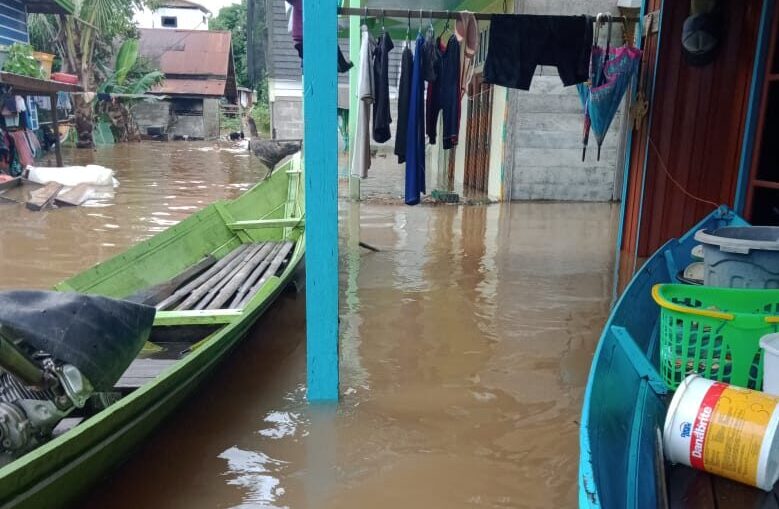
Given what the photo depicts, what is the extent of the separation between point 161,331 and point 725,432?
338 centimetres

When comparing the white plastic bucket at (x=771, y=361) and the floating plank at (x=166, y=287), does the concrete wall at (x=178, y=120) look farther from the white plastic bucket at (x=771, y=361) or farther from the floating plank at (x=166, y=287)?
the white plastic bucket at (x=771, y=361)

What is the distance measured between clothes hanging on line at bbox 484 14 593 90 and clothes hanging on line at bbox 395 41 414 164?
743 millimetres

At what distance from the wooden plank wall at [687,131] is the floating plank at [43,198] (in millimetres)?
9528

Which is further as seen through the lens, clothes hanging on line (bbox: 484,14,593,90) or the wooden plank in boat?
clothes hanging on line (bbox: 484,14,593,90)

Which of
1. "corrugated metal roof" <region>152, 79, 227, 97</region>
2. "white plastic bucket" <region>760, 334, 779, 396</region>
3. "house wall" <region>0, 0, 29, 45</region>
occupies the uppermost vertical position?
"house wall" <region>0, 0, 29, 45</region>

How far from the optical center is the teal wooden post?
356 cm

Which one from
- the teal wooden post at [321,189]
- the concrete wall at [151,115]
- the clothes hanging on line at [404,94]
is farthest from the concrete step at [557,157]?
the concrete wall at [151,115]

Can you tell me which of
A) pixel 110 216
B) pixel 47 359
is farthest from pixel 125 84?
pixel 47 359

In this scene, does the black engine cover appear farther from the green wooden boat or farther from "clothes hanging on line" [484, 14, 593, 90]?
"clothes hanging on line" [484, 14, 593, 90]

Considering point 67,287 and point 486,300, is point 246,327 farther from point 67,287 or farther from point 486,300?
point 486,300

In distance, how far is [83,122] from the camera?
23.6 m

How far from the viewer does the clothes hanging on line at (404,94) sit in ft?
17.9

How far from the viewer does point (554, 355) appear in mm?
4730

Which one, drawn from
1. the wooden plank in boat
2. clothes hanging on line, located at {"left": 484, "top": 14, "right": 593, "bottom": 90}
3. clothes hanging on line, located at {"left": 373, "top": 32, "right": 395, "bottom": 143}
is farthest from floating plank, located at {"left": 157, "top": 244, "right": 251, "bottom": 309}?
clothes hanging on line, located at {"left": 484, "top": 14, "right": 593, "bottom": 90}
